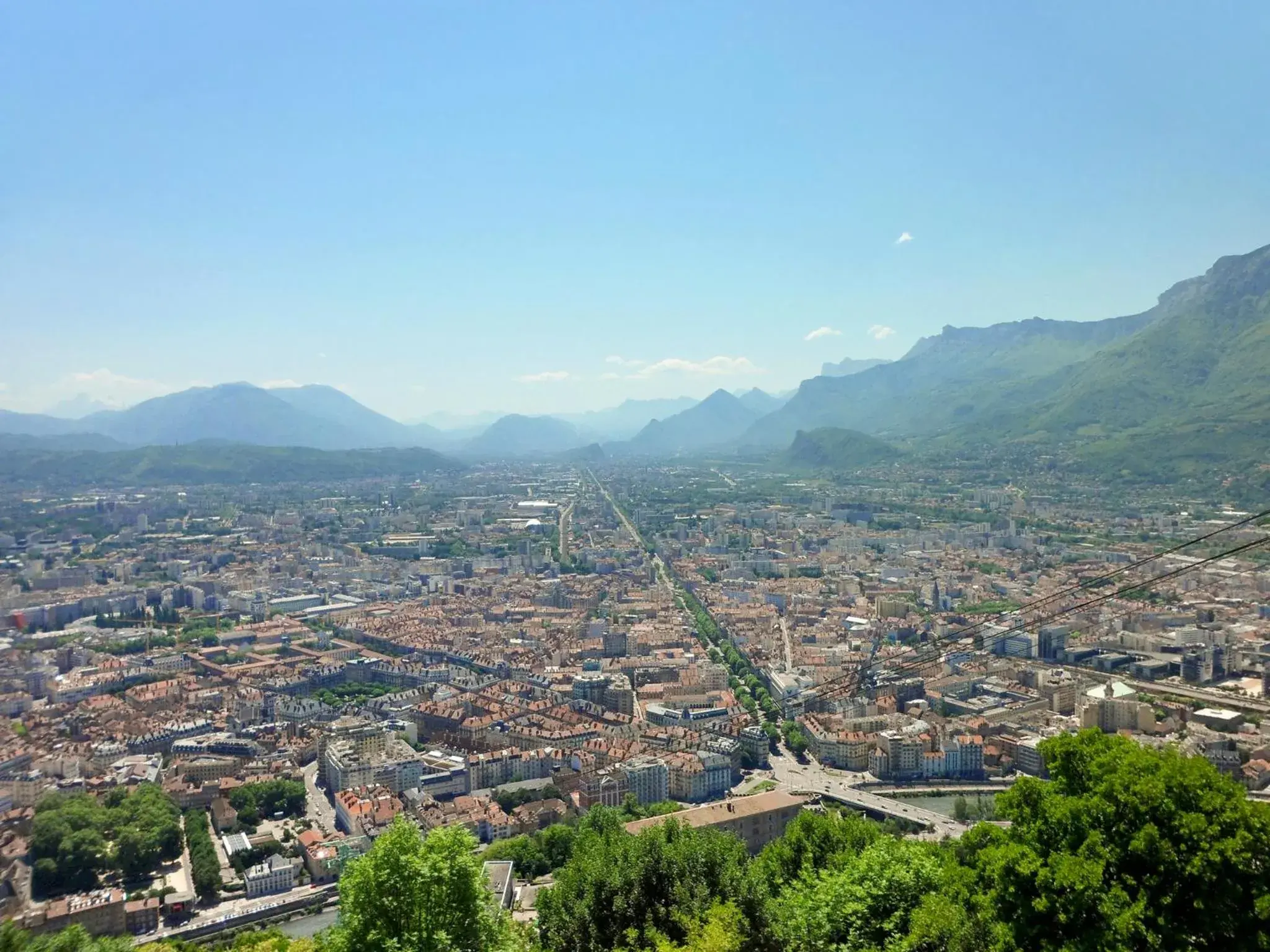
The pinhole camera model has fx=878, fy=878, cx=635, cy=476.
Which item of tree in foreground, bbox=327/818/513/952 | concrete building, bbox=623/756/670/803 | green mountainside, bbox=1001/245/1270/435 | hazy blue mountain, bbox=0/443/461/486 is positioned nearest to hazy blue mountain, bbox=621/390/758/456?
hazy blue mountain, bbox=0/443/461/486

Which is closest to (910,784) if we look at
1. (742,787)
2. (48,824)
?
(742,787)

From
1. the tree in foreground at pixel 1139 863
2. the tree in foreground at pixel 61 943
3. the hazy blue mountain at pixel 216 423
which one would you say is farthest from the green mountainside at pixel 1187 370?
the hazy blue mountain at pixel 216 423

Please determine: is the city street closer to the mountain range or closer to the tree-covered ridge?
the tree-covered ridge

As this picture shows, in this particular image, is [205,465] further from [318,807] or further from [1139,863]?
[1139,863]

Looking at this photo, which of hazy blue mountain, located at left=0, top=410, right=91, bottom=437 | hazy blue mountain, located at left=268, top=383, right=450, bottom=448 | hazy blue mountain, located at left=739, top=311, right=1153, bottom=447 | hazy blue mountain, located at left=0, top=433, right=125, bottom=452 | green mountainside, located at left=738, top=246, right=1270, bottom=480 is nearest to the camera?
green mountainside, located at left=738, top=246, right=1270, bottom=480

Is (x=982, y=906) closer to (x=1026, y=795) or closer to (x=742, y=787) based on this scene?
(x=1026, y=795)

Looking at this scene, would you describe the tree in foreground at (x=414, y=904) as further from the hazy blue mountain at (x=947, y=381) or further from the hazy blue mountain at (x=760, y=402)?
the hazy blue mountain at (x=760, y=402)
